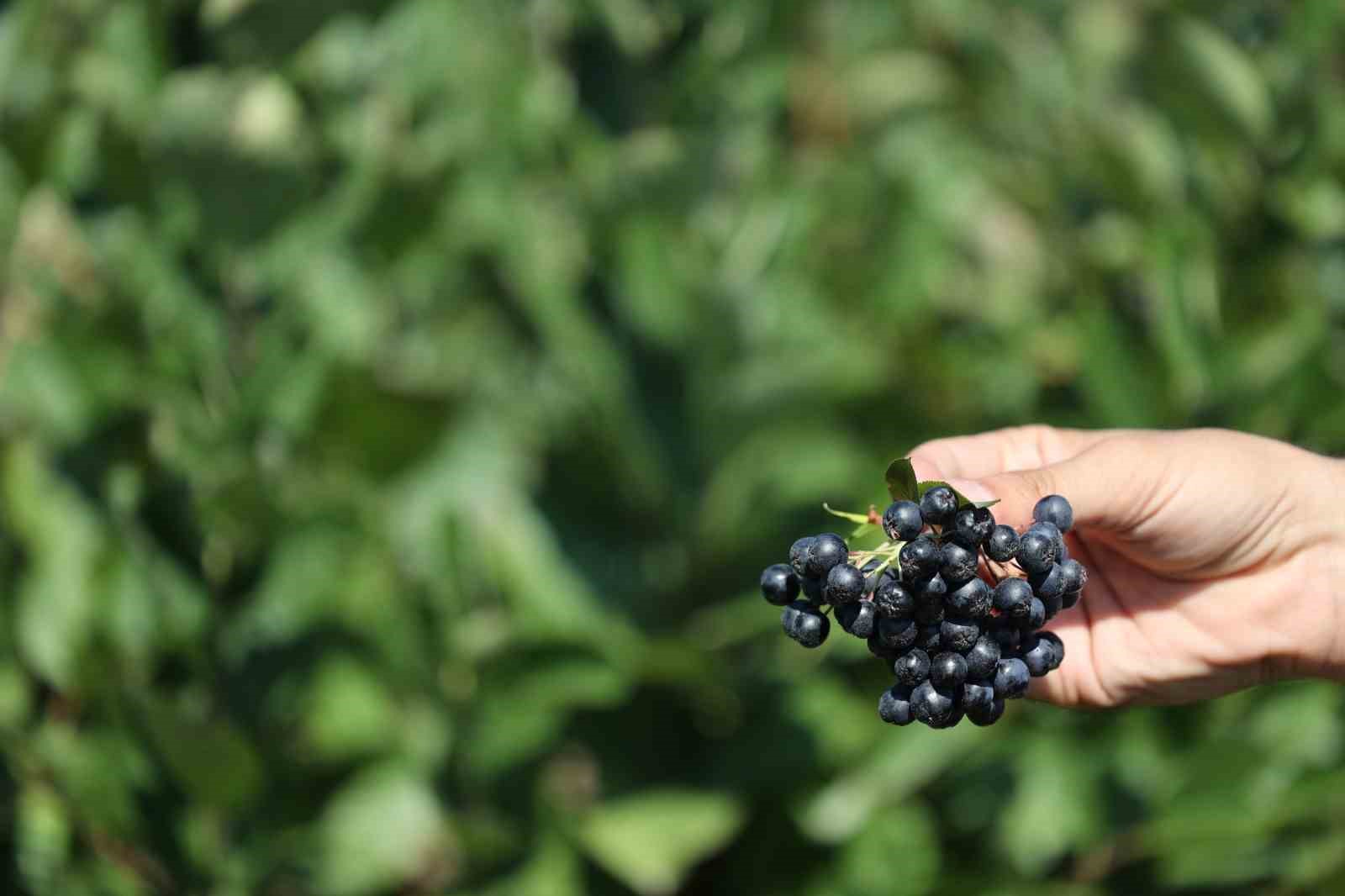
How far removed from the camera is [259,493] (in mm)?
1681

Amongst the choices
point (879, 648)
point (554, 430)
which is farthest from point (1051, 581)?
point (554, 430)

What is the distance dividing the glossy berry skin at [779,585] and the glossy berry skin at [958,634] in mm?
130

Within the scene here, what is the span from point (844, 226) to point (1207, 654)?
4.20 feet

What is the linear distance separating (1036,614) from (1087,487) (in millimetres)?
173

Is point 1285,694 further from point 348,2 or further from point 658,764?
point 348,2

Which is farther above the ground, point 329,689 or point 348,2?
point 348,2

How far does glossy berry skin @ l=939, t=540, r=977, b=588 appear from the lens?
0.82 metres

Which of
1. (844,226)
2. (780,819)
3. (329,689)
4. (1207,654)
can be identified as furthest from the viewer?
(844,226)

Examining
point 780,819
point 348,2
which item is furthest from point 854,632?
point 780,819

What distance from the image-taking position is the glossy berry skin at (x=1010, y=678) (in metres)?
0.88

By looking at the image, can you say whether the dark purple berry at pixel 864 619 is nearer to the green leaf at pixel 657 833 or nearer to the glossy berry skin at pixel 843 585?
the glossy berry skin at pixel 843 585

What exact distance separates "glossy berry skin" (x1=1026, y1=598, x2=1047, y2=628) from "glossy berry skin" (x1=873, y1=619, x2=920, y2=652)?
3.0 inches

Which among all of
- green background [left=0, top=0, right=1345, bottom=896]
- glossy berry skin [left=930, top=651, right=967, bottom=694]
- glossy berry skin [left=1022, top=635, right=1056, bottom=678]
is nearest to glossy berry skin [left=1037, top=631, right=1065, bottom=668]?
glossy berry skin [left=1022, top=635, right=1056, bottom=678]

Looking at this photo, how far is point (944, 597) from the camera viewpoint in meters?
0.84
